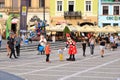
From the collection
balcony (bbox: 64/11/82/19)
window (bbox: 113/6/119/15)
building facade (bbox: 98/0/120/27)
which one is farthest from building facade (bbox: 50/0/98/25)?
window (bbox: 113/6/119/15)

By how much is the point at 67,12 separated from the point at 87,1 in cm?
343

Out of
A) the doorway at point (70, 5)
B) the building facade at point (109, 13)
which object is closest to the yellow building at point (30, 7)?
the doorway at point (70, 5)

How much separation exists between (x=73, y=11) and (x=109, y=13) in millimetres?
5271

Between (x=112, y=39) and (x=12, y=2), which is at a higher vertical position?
(x=12, y=2)

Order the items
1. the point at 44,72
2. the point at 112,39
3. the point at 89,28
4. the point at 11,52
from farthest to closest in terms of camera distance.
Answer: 1. the point at 89,28
2. the point at 112,39
3. the point at 11,52
4. the point at 44,72

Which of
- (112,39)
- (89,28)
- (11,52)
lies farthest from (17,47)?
(89,28)

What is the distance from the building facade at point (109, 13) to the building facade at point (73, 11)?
768 millimetres

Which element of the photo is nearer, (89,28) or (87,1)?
(89,28)

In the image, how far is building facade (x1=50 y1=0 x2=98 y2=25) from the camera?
203ft

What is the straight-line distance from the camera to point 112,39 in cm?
4266

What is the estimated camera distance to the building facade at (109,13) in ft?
201

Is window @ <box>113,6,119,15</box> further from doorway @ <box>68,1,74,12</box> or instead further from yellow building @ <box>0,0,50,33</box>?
yellow building @ <box>0,0,50,33</box>

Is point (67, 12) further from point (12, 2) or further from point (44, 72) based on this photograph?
point (44, 72)

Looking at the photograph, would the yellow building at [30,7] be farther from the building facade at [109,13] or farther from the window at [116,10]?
the window at [116,10]
